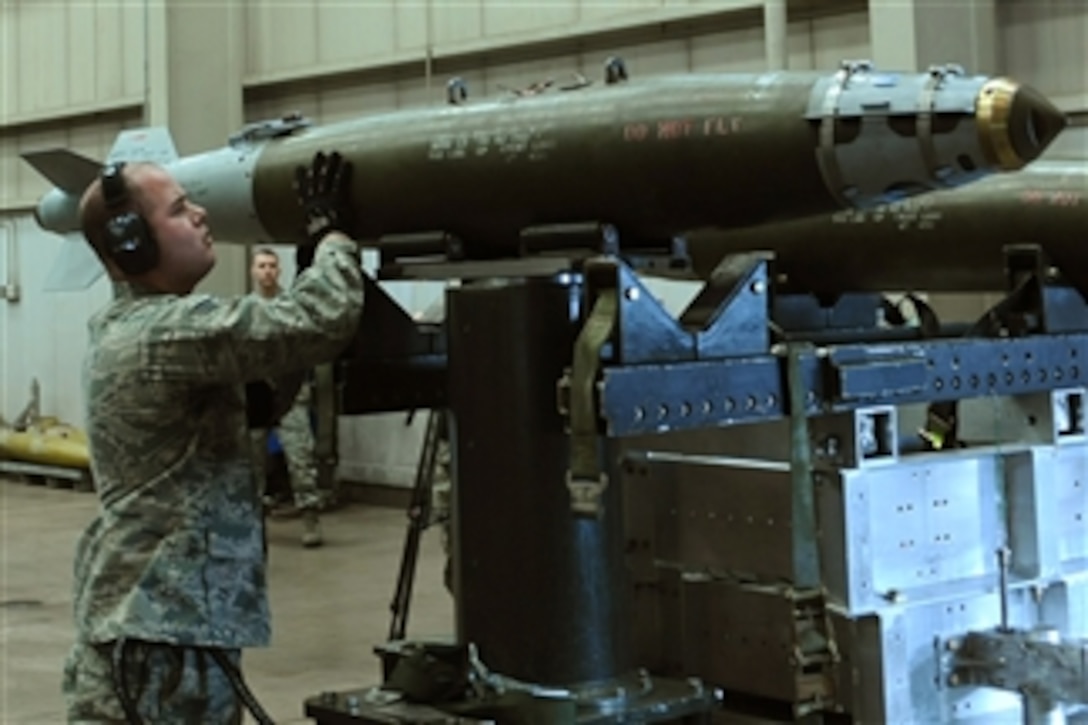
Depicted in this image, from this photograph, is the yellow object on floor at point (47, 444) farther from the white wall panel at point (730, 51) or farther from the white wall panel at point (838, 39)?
the white wall panel at point (838, 39)

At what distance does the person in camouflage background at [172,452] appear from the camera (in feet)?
9.02

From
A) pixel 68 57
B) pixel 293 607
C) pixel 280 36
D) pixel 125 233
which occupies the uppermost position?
pixel 68 57

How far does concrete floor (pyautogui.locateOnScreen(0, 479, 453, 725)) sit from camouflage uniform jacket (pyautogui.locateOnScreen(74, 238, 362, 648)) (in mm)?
2060

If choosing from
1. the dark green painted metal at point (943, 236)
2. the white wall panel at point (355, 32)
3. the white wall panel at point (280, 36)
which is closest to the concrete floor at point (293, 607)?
the dark green painted metal at point (943, 236)

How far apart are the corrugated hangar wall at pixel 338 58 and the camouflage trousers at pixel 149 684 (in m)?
5.00

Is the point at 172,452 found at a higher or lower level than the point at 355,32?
lower

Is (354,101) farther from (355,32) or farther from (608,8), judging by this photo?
(608,8)

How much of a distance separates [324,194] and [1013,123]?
1357 mm

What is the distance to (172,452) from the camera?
113 inches

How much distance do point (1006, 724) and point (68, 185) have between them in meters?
3.58

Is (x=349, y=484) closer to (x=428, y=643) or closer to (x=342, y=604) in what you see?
(x=342, y=604)

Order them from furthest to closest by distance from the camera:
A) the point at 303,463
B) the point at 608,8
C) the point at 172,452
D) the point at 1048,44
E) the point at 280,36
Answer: the point at 280,36, the point at 303,463, the point at 608,8, the point at 1048,44, the point at 172,452

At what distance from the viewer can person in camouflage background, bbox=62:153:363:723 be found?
2.75 m

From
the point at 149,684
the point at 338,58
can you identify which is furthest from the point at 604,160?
the point at 338,58
